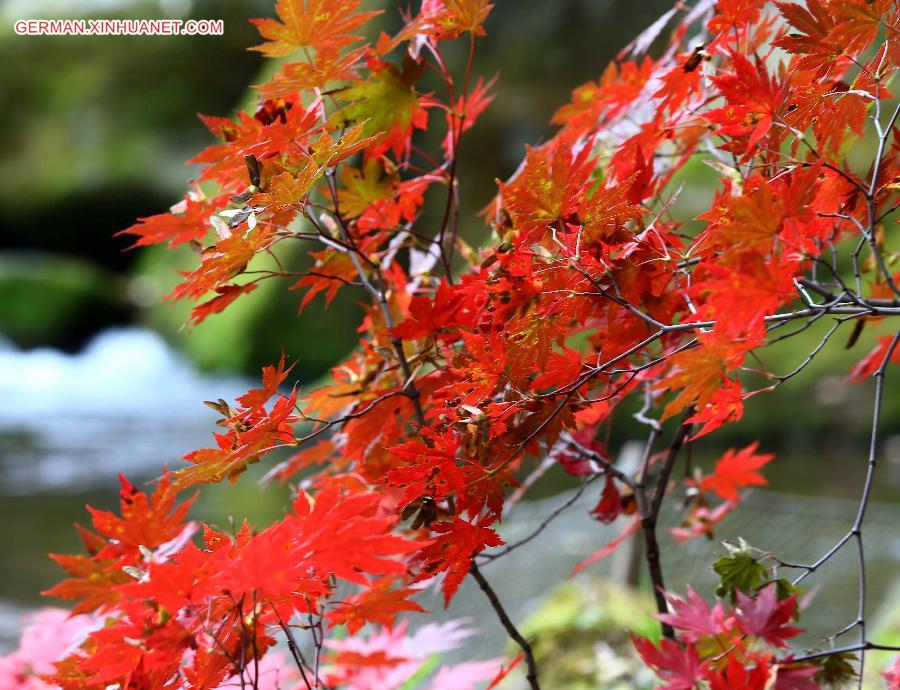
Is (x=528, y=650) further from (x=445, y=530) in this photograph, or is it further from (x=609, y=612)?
(x=609, y=612)

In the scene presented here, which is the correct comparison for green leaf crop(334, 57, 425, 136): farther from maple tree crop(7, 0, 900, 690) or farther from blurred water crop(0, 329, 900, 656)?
blurred water crop(0, 329, 900, 656)

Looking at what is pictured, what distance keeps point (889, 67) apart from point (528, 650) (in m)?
0.54

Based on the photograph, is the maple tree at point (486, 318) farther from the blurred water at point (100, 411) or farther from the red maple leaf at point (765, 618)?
the blurred water at point (100, 411)

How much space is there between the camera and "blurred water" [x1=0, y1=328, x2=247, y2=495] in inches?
187

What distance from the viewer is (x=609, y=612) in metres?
1.66

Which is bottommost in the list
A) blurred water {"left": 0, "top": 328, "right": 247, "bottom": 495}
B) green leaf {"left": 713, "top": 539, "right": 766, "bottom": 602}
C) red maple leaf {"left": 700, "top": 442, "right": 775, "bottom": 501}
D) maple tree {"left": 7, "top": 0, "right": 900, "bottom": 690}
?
green leaf {"left": 713, "top": 539, "right": 766, "bottom": 602}

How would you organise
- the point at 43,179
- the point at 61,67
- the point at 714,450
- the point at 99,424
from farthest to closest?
the point at 61,67, the point at 43,179, the point at 99,424, the point at 714,450

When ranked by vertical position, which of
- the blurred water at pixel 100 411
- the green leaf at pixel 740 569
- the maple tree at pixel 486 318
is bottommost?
the green leaf at pixel 740 569

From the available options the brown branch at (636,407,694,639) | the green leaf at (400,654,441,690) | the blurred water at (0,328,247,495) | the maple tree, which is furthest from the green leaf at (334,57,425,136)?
the blurred water at (0,328,247,495)

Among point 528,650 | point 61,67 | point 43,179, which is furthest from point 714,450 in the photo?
point 61,67

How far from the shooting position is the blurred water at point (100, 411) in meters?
4.76

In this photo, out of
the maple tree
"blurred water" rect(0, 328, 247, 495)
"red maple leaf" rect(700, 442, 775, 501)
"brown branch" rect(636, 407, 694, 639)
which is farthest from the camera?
"blurred water" rect(0, 328, 247, 495)

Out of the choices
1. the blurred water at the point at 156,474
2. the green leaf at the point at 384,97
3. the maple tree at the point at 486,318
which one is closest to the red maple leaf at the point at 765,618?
the maple tree at the point at 486,318

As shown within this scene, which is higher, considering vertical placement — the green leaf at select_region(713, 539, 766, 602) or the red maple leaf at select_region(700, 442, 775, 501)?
the red maple leaf at select_region(700, 442, 775, 501)
